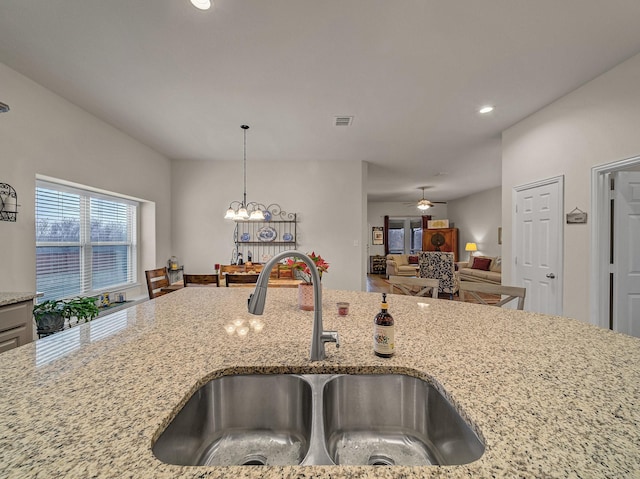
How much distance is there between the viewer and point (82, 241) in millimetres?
3209

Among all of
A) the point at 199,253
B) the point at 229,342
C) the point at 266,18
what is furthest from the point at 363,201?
the point at 229,342

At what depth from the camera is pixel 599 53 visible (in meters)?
2.12

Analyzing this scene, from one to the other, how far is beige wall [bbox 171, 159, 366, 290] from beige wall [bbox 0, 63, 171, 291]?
1219 mm

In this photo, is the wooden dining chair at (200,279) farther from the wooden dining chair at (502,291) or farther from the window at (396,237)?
the window at (396,237)

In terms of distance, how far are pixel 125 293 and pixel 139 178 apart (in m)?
1.61

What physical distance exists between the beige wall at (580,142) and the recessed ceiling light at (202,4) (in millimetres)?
3108

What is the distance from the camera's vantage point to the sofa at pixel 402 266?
27.6 feet

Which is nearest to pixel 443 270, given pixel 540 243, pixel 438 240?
pixel 540 243

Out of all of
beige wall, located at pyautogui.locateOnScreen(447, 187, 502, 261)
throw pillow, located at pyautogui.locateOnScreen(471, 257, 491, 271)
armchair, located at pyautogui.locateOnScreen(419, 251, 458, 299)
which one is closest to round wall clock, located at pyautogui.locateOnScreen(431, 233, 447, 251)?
beige wall, located at pyautogui.locateOnScreen(447, 187, 502, 261)

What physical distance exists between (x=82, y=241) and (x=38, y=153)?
1090 mm

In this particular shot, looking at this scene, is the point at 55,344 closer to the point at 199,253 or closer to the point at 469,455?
the point at 469,455

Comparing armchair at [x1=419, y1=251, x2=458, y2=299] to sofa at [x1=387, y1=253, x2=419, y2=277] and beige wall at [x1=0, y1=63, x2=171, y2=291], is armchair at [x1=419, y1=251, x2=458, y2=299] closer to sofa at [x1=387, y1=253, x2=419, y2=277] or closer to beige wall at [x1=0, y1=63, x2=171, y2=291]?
sofa at [x1=387, y1=253, x2=419, y2=277]

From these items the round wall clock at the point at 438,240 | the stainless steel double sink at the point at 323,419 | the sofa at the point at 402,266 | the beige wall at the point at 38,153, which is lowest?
the sofa at the point at 402,266

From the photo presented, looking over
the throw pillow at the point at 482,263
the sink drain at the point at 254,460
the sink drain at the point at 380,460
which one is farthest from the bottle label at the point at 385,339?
the throw pillow at the point at 482,263
